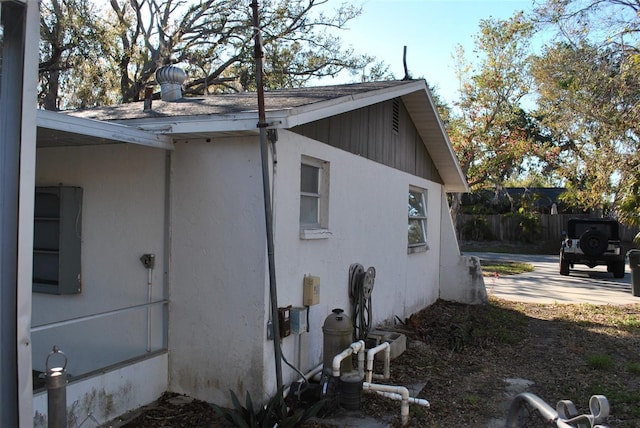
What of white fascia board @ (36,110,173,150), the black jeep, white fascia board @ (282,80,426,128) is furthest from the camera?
the black jeep

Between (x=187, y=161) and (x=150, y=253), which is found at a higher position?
(x=187, y=161)

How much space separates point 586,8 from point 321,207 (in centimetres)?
1087

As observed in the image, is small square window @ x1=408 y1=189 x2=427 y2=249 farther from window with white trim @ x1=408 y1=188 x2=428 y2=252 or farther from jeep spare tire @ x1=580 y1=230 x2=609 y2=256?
jeep spare tire @ x1=580 y1=230 x2=609 y2=256

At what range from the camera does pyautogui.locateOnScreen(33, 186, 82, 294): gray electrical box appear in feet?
17.0

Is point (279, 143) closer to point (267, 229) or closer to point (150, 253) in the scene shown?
point (267, 229)

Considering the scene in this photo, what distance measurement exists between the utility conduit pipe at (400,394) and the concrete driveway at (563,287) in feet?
26.0

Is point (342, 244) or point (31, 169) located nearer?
point (31, 169)

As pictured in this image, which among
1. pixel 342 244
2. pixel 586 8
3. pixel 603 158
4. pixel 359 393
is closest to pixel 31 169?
pixel 359 393

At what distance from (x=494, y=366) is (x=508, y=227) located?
1037 inches

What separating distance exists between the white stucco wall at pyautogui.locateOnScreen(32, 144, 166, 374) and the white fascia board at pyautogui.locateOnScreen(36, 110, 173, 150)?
1.03 ft

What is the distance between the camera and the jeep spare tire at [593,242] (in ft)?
52.3

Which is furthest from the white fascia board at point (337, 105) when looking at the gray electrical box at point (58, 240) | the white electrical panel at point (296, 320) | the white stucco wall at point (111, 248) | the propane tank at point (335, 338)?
the gray electrical box at point (58, 240)

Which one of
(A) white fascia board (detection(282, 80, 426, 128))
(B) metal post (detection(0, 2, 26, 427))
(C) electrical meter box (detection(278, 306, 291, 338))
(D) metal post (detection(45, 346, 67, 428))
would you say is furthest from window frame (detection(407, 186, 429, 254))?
(B) metal post (detection(0, 2, 26, 427))

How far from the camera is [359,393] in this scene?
15.7 feet
